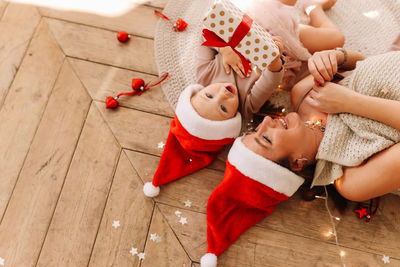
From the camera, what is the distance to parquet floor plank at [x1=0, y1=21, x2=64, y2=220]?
44.9 inches

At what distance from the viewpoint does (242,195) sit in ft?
3.22

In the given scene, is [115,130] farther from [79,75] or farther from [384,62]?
[384,62]

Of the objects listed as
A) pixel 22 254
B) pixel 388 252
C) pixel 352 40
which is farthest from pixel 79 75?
pixel 388 252

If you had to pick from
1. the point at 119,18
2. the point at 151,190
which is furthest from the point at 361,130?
the point at 119,18

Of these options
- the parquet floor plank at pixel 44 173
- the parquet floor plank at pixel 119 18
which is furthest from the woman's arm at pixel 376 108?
the parquet floor plank at pixel 44 173

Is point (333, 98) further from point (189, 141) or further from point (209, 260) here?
point (209, 260)

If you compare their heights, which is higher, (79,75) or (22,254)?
(79,75)

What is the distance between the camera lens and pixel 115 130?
120 centimetres

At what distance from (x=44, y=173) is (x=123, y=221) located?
0.34m

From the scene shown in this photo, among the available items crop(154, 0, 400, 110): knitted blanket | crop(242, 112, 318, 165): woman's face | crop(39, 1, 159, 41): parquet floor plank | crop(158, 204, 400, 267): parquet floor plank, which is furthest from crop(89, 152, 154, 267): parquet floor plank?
crop(39, 1, 159, 41): parquet floor plank

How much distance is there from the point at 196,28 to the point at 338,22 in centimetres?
60

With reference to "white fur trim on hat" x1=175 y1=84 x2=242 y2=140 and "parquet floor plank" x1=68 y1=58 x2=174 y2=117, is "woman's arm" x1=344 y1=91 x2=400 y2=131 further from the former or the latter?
"parquet floor plank" x1=68 y1=58 x2=174 y2=117

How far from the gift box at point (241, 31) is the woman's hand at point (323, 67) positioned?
0.25 m

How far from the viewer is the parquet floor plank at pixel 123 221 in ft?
3.44
